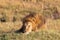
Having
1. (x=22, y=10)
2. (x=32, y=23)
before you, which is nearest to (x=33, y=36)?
(x=32, y=23)

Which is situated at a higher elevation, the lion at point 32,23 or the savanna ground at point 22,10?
the lion at point 32,23

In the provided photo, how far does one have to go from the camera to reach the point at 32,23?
1041 centimetres

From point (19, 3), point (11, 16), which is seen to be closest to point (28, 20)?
point (11, 16)

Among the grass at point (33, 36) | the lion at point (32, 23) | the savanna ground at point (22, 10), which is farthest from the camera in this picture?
the savanna ground at point (22, 10)

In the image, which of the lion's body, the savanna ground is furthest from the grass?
the savanna ground

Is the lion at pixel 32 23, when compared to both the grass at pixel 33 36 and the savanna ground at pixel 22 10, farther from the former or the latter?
the savanna ground at pixel 22 10

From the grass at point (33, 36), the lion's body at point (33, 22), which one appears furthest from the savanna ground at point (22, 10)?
the grass at point (33, 36)

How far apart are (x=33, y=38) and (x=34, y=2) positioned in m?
12.3

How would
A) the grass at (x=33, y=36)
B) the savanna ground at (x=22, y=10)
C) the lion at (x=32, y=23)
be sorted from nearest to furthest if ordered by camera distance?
the grass at (x=33, y=36), the lion at (x=32, y=23), the savanna ground at (x=22, y=10)

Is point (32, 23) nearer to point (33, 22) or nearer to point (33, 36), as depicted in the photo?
point (33, 22)

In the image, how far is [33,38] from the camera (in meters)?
8.87

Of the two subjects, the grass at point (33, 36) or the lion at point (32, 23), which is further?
the lion at point (32, 23)

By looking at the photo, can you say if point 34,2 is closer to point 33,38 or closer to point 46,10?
point 46,10

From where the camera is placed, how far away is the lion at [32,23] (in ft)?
33.0
